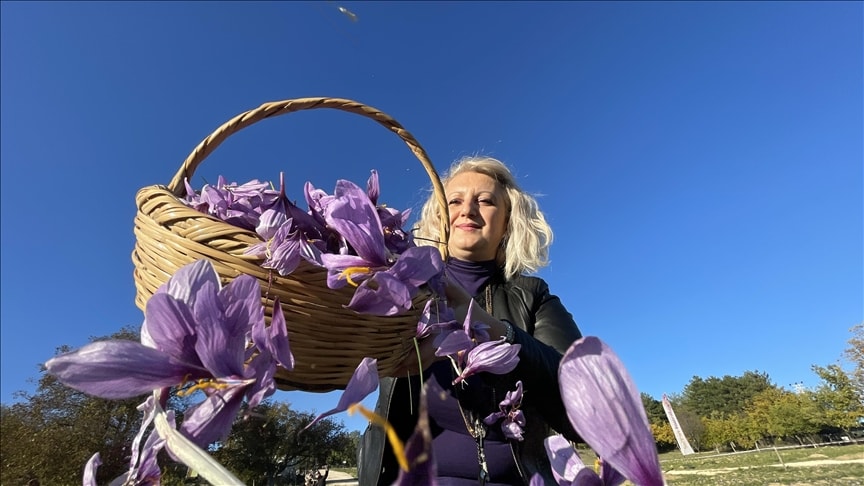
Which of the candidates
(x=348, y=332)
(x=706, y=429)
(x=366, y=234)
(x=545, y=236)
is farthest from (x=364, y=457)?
(x=706, y=429)

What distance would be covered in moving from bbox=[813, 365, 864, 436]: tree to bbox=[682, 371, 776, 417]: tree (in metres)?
13.2

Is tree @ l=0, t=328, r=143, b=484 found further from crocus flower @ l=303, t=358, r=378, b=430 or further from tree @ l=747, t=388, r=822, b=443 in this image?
tree @ l=747, t=388, r=822, b=443

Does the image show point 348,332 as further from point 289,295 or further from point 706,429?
point 706,429

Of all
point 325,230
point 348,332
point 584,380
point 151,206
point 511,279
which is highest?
point 511,279

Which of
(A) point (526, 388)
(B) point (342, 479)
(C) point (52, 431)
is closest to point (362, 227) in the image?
(A) point (526, 388)

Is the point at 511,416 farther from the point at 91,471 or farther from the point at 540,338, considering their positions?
the point at 91,471

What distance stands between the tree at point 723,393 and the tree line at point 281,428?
0.31 ft

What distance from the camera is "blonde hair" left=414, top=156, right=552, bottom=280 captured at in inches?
79.0

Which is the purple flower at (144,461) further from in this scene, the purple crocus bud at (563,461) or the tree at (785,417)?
the tree at (785,417)

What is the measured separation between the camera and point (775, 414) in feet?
103

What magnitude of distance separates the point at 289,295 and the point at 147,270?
25cm

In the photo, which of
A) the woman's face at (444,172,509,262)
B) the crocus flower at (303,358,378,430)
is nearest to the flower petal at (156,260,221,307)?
the crocus flower at (303,358,378,430)

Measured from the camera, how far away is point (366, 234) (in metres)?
0.48

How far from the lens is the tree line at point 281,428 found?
2.45 feet
